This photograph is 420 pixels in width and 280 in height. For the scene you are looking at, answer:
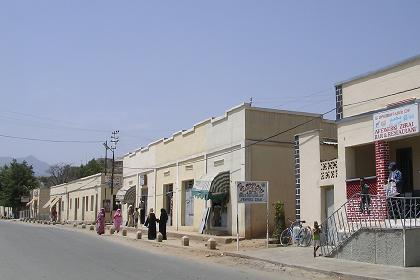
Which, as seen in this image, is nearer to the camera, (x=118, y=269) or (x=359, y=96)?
(x=118, y=269)

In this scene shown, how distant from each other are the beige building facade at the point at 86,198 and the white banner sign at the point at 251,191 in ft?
108

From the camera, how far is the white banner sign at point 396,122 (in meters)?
15.8

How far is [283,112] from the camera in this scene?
27.3m

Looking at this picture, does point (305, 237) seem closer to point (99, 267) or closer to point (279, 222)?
point (279, 222)

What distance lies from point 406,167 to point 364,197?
1794 mm

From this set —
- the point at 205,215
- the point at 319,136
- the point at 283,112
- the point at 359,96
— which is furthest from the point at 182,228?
the point at 359,96

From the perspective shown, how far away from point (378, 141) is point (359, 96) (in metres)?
1.97

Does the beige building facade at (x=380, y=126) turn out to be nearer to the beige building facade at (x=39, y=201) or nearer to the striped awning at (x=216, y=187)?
the striped awning at (x=216, y=187)

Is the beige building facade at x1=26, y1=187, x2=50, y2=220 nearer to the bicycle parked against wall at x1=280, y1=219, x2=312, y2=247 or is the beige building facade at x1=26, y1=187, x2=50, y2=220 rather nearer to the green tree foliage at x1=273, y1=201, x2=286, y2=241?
the green tree foliage at x1=273, y1=201, x2=286, y2=241

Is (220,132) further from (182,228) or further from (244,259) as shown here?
(244,259)

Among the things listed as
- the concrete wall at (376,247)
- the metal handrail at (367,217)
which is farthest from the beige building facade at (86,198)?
the concrete wall at (376,247)

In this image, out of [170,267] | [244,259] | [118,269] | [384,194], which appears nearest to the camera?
[118,269]

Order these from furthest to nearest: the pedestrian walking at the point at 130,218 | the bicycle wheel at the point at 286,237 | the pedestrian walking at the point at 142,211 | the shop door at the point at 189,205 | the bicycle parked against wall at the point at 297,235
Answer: the pedestrian walking at the point at 142,211 → the pedestrian walking at the point at 130,218 → the shop door at the point at 189,205 → the bicycle wheel at the point at 286,237 → the bicycle parked against wall at the point at 297,235

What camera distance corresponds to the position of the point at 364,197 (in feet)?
56.7
